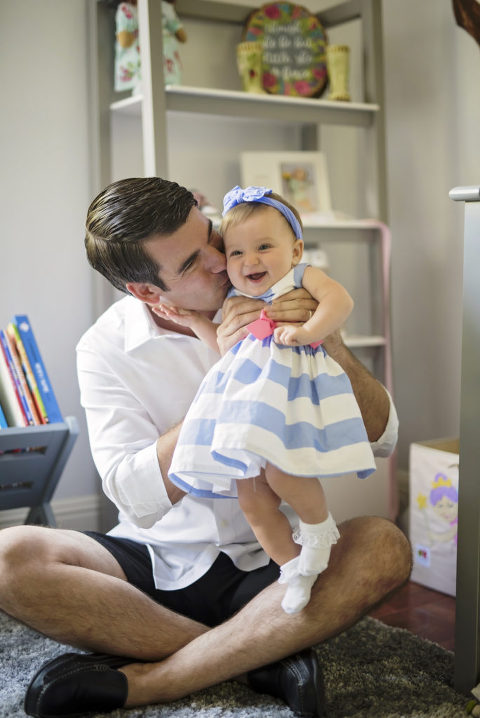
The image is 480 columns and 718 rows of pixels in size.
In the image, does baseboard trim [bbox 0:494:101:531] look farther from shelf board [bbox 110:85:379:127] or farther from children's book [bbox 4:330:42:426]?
shelf board [bbox 110:85:379:127]

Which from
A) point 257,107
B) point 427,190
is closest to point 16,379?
point 257,107

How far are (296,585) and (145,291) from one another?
2.11ft

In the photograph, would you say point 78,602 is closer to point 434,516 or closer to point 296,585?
point 296,585

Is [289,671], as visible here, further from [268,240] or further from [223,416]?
[268,240]

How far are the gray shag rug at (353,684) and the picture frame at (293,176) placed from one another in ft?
4.84

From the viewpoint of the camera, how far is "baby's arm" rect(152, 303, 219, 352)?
62.1 inches

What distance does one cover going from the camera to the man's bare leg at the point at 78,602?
1.53m

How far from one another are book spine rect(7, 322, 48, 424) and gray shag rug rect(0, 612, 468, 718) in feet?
1.82

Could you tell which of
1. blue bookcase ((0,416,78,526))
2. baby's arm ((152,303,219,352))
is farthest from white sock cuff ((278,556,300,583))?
blue bookcase ((0,416,78,526))

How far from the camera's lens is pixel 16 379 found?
7.07 ft

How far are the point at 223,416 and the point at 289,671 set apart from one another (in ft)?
1.72

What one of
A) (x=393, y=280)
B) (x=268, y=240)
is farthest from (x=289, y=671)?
(x=393, y=280)

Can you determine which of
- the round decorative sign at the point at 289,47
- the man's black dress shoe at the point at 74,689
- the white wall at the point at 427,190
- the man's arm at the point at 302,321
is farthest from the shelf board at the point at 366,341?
the man's black dress shoe at the point at 74,689

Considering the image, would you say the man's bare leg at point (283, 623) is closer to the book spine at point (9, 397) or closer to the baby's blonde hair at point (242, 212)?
the baby's blonde hair at point (242, 212)
